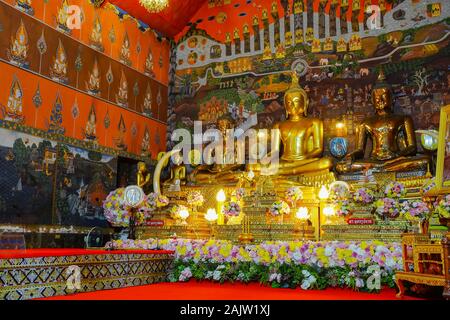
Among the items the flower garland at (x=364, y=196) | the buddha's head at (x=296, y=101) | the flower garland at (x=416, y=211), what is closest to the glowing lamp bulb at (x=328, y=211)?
the flower garland at (x=364, y=196)

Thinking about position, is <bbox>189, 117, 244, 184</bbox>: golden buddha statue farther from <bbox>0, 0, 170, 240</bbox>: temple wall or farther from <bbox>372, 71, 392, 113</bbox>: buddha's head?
<bbox>372, 71, 392, 113</bbox>: buddha's head

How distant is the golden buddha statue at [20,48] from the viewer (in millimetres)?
6562

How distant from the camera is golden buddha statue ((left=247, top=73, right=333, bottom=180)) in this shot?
27.2ft

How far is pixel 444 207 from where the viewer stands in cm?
405

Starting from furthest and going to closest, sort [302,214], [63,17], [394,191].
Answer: [63,17], [302,214], [394,191]

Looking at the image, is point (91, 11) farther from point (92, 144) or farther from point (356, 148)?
point (356, 148)

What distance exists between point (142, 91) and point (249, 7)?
2787mm

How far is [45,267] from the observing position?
4.06 meters

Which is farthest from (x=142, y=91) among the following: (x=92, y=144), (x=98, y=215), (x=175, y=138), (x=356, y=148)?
(x=356, y=148)

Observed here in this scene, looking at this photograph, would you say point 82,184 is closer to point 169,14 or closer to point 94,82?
point 94,82

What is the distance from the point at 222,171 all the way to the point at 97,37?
10.2 feet

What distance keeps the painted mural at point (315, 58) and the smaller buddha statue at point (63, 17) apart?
310 cm

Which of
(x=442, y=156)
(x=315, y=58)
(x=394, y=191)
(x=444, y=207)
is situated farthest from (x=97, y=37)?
(x=444, y=207)

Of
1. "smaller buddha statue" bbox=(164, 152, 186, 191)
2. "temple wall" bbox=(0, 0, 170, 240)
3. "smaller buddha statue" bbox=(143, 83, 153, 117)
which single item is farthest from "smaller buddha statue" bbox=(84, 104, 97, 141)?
"smaller buddha statue" bbox=(164, 152, 186, 191)
